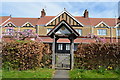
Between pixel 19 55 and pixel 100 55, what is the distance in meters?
5.20

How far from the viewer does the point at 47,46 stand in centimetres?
995

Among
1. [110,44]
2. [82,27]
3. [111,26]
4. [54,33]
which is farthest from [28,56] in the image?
[111,26]

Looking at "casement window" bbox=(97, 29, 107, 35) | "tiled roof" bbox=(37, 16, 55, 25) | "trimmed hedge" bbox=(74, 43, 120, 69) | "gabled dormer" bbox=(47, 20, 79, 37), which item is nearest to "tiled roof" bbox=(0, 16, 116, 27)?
"tiled roof" bbox=(37, 16, 55, 25)

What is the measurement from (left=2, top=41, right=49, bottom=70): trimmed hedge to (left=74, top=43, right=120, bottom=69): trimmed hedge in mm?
3179

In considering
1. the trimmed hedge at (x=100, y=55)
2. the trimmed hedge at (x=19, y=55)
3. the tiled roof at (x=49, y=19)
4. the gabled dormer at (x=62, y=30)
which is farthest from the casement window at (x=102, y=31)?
the trimmed hedge at (x=19, y=55)

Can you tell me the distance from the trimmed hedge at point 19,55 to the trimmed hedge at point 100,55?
10.4ft

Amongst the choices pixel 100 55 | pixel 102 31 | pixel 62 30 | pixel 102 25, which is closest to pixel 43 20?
pixel 102 25

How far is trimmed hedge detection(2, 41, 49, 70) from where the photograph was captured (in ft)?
28.1

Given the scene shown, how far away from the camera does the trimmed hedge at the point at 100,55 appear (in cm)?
904

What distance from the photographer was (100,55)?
9.16 meters

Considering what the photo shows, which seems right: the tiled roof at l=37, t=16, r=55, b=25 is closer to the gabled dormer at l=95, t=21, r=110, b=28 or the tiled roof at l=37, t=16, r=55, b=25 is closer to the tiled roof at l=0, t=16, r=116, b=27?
the tiled roof at l=0, t=16, r=116, b=27

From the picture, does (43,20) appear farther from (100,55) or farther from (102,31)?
(100,55)

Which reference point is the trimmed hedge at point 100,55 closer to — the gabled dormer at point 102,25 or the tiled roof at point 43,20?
the tiled roof at point 43,20

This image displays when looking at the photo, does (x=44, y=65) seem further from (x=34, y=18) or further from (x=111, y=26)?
(x=34, y=18)
